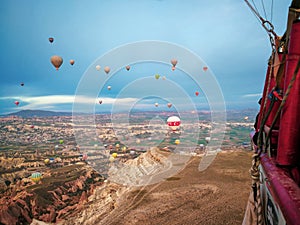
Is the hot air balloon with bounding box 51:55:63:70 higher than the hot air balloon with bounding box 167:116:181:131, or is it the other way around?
the hot air balloon with bounding box 51:55:63:70

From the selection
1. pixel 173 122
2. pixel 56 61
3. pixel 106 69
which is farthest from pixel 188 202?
pixel 106 69

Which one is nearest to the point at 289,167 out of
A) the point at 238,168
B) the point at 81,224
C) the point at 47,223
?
the point at 81,224

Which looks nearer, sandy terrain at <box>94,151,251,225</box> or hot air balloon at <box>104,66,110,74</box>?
sandy terrain at <box>94,151,251,225</box>

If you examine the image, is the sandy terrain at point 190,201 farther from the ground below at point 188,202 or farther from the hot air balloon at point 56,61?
the hot air balloon at point 56,61

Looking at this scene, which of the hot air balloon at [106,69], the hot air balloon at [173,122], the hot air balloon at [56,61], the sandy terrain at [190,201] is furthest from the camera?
the hot air balloon at [106,69]

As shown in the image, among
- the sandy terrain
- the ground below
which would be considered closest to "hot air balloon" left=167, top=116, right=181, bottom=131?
the ground below

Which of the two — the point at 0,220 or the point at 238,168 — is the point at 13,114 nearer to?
the point at 0,220

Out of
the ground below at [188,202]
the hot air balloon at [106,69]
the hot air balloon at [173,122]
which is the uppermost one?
the hot air balloon at [106,69]

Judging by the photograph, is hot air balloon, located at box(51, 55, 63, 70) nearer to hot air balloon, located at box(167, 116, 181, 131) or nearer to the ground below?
hot air balloon, located at box(167, 116, 181, 131)

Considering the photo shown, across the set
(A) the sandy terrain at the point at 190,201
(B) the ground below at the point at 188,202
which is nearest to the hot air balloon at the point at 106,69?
(B) the ground below at the point at 188,202

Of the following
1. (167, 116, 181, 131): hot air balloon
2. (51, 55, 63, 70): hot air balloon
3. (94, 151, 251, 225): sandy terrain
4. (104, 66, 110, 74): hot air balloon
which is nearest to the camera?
(94, 151, 251, 225): sandy terrain
